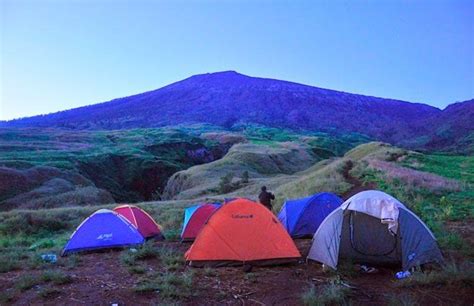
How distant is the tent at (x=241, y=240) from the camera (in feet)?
34.2

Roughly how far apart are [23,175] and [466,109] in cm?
12157

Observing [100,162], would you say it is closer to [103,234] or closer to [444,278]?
[103,234]

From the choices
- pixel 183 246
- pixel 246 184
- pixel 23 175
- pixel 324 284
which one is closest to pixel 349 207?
pixel 324 284

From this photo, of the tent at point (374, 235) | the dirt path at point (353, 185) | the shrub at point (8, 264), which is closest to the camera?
the tent at point (374, 235)

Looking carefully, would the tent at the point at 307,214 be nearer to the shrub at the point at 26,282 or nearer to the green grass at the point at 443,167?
the shrub at the point at 26,282

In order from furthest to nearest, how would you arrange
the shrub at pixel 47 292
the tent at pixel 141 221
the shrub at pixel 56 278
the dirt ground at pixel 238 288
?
the tent at pixel 141 221, the shrub at pixel 56 278, the shrub at pixel 47 292, the dirt ground at pixel 238 288

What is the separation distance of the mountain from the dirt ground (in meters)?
121

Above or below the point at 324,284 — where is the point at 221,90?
above

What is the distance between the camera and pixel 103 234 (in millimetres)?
A: 13211

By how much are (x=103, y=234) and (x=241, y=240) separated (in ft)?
15.1

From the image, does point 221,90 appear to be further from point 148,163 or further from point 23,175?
point 23,175

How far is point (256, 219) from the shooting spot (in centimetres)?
1096

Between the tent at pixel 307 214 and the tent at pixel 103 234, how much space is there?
4595 millimetres

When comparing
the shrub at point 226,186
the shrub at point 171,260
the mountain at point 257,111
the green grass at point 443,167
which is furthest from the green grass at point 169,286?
the mountain at point 257,111
